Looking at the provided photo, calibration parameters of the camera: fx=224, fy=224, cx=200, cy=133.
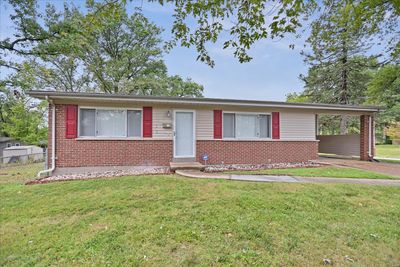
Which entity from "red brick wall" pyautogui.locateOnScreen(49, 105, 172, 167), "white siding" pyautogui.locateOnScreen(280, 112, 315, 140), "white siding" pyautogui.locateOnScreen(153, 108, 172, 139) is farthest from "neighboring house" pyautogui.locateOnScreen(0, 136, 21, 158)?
"white siding" pyautogui.locateOnScreen(280, 112, 315, 140)

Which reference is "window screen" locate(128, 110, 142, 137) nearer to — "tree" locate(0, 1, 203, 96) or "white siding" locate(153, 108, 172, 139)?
"white siding" locate(153, 108, 172, 139)

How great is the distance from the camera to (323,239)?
10.4 ft

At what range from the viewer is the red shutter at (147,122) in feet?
27.8

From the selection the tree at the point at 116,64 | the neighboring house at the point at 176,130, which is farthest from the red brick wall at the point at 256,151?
the tree at the point at 116,64

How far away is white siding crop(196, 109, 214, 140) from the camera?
29.5 feet

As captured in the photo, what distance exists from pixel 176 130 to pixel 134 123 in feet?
5.29

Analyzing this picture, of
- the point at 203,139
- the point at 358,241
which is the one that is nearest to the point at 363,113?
the point at 203,139

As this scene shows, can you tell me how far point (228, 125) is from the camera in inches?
369

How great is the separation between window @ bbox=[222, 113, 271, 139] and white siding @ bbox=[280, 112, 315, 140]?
0.70 metres

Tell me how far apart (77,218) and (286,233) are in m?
3.38

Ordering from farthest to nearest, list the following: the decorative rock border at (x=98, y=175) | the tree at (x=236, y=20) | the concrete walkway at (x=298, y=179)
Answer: the decorative rock border at (x=98, y=175)
the concrete walkway at (x=298, y=179)
the tree at (x=236, y=20)

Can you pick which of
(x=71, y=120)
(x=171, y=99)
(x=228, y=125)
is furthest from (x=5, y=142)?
(x=228, y=125)

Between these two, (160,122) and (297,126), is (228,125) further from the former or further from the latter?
(297,126)

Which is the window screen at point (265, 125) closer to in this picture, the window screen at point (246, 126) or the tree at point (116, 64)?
the window screen at point (246, 126)
